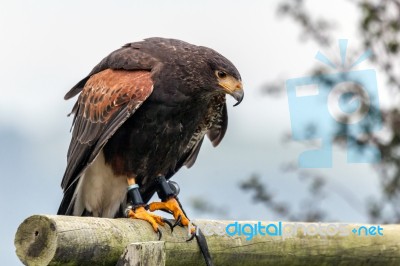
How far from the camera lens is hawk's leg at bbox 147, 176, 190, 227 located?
16.7 ft

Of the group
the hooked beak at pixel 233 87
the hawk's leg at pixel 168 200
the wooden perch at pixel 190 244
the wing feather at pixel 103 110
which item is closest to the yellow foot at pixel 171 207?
the hawk's leg at pixel 168 200

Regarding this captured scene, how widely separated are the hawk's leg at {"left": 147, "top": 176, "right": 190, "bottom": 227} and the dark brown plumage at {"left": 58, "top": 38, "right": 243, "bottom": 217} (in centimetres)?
7

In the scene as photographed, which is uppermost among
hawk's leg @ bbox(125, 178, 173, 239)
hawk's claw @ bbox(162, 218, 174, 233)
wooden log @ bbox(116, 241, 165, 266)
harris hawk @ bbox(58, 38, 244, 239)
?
harris hawk @ bbox(58, 38, 244, 239)

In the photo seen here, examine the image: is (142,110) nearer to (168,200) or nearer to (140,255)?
(168,200)

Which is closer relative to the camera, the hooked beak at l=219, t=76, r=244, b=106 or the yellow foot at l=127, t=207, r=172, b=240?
→ the yellow foot at l=127, t=207, r=172, b=240

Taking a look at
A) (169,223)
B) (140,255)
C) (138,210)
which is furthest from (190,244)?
(140,255)

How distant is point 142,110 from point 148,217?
63cm

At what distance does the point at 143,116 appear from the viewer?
5.06 meters

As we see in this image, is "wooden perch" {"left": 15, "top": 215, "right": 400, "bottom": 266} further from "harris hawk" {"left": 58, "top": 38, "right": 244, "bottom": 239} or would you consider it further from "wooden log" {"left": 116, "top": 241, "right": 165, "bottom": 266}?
"harris hawk" {"left": 58, "top": 38, "right": 244, "bottom": 239}

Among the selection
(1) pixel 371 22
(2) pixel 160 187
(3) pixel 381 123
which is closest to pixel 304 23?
(1) pixel 371 22

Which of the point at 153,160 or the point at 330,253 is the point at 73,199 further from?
the point at 330,253

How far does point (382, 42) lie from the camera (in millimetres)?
9133

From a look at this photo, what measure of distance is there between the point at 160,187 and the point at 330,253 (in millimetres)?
1023

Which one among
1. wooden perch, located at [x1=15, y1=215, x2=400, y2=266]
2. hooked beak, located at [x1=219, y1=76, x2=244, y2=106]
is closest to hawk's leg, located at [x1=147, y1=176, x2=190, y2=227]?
wooden perch, located at [x1=15, y1=215, x2=400, y2=266]
